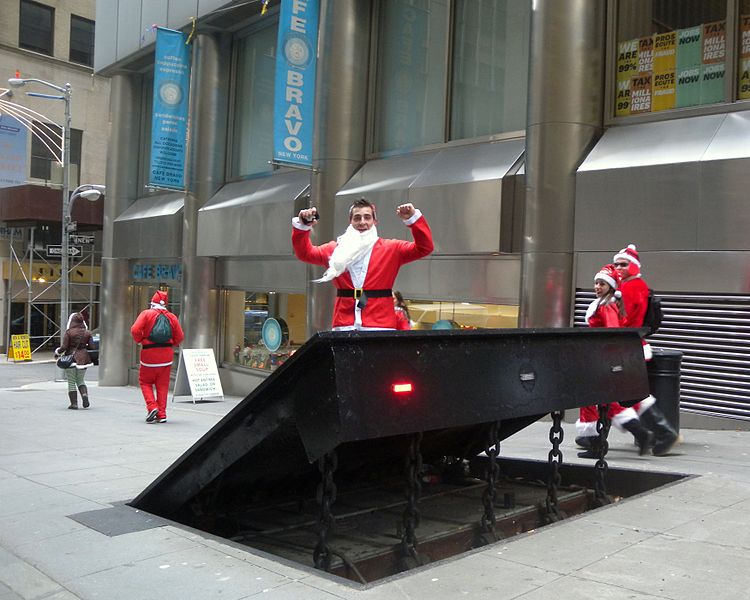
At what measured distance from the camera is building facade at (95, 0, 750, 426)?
10672 mm

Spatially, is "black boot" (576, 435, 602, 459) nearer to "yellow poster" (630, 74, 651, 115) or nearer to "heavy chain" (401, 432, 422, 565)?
"heavy chain" (401, 432, 422, 565)

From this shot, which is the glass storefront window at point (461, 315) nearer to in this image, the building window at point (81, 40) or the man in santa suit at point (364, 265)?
the man in santa suit at point (364, 265)

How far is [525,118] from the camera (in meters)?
13.1

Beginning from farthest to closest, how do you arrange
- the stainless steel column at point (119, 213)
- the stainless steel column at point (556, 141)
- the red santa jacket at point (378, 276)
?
1. the stainless steel column at point (119, 213)
2. the stainless steel column at point (556, 141)
3. the red santa jacket at point (378, 276)

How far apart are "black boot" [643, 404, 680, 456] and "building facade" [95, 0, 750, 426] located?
291 cm

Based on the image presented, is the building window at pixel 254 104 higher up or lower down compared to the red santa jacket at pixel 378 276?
higher up

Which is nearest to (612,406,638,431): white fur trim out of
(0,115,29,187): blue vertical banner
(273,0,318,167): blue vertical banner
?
(273,0,318,167): blue vertical banner

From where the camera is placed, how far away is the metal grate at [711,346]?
404 inches

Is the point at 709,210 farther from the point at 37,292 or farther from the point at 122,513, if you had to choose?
the point at 37,292

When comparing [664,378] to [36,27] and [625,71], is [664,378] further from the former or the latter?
[36,27]

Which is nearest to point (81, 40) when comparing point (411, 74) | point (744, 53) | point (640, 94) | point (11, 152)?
point (11, 152)

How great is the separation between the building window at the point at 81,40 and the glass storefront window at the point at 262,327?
1097 inches

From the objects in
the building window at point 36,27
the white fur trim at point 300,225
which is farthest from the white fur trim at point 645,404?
the building window at point 36,27

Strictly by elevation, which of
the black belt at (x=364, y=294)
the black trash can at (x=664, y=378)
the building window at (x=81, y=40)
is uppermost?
the building window at (x=81, y=40)
